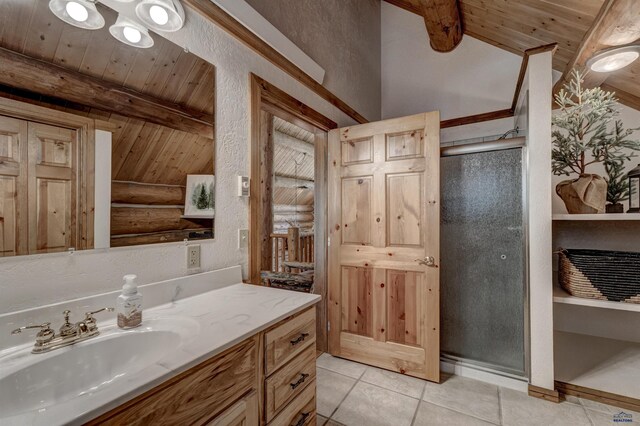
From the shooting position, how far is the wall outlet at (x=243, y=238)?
5.33ft

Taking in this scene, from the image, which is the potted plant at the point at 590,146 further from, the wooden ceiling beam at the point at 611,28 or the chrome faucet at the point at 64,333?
the chrome faucet at the point at 64,333

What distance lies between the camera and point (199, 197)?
4.65 ft

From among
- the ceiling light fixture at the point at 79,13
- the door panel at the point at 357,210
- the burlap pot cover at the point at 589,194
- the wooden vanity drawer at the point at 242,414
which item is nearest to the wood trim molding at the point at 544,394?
the burlap pot cover at the point at 589,194

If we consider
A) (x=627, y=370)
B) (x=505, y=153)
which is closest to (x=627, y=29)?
(x=505, y=153)

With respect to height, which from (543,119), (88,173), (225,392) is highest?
(543,119)

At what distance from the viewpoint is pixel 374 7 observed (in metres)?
3.47

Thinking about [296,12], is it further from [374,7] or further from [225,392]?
[225,392]

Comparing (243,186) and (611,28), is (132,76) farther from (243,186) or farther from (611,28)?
(611,28)

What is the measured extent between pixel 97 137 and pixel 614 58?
2768 mm

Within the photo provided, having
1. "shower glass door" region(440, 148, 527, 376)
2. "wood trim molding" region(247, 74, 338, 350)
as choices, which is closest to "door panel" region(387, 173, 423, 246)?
"shower glass door" region(440, 148, 527, 376)

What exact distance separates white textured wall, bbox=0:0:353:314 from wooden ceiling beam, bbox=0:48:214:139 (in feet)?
0.60

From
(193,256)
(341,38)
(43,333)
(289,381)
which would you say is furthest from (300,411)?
(341,38)

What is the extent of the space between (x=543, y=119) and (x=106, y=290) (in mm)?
2592

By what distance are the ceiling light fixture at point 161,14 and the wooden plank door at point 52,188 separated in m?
0.59
